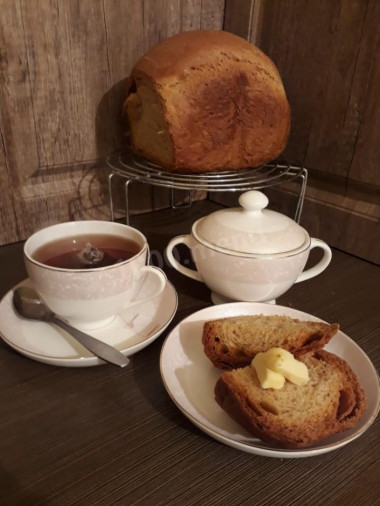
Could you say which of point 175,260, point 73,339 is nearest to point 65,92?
point 175,260

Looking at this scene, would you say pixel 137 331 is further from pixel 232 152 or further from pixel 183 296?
pixel 232 152

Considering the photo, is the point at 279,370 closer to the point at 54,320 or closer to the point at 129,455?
the point at 129,455

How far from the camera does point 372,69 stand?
810 millimetres

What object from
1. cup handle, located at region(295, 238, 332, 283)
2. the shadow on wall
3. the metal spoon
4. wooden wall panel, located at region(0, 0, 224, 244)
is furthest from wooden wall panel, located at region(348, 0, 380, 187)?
the metal spoon

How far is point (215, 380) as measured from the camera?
503mm

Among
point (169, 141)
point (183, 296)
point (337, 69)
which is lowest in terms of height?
point (183, 296)

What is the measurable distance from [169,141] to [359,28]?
450 millimetres

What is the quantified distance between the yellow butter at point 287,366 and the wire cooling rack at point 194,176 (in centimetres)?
38

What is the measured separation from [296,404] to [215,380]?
11cm

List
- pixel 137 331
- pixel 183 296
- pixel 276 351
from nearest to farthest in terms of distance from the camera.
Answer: pixel 276 351 < pixel 137 331 < pixel 183 296

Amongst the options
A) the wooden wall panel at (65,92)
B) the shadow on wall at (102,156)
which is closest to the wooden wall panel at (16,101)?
the wooden wall panel at (65,92)

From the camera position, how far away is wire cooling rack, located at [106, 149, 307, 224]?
2.52 feet

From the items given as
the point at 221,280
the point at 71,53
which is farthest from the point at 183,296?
the point at 71,53

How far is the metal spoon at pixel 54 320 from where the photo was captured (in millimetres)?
499
